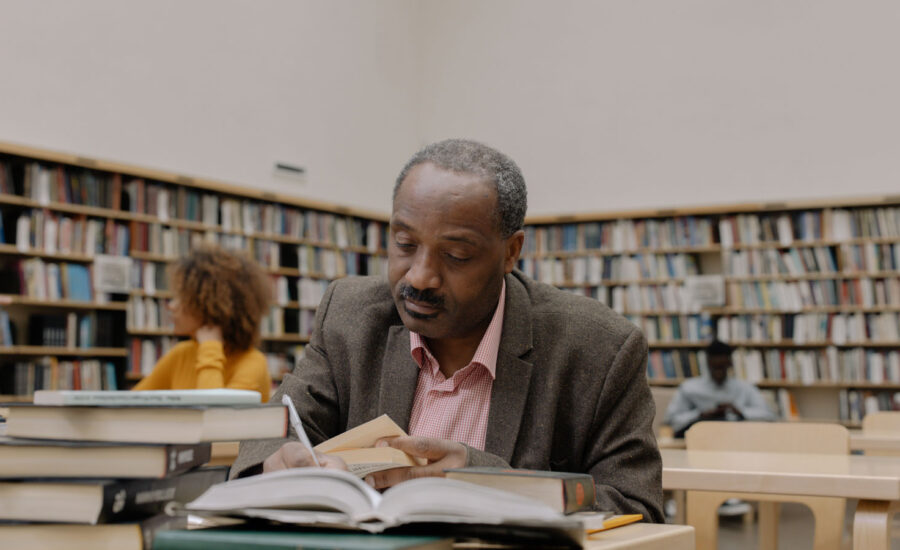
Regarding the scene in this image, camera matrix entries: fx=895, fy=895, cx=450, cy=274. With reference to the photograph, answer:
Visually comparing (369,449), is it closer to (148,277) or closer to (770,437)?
(770,437)

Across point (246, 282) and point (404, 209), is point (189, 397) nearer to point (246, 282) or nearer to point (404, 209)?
point (404, 209)

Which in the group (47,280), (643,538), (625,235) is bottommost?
(643,538)

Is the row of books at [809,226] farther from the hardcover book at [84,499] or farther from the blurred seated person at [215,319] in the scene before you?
the hardcover book at [84,499]

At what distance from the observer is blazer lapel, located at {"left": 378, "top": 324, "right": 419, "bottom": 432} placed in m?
1.63

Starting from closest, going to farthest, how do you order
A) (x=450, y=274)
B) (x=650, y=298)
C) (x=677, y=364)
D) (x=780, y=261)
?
(x=450, y=274) < (x=780, y=261) < (x=677, y=364) < (x=650, y=298)

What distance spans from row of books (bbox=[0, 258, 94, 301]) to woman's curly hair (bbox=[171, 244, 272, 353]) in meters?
2.10

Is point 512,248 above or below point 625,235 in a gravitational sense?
below

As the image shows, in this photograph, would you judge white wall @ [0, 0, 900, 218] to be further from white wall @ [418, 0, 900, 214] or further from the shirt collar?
the shirt collar

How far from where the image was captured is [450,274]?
57.8 inches

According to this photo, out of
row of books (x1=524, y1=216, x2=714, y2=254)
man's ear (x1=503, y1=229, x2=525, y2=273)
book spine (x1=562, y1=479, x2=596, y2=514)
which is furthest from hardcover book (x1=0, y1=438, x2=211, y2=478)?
row of books (x1=524, y1=216, x2=714, y2=254)

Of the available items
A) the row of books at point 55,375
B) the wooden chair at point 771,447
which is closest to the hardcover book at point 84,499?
the wooden chair at point 771,447

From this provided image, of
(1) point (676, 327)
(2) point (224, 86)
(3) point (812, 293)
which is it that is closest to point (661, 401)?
(1) point (676, 327)

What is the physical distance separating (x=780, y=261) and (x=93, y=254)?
5382 mm

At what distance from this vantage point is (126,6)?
6.60 metres
